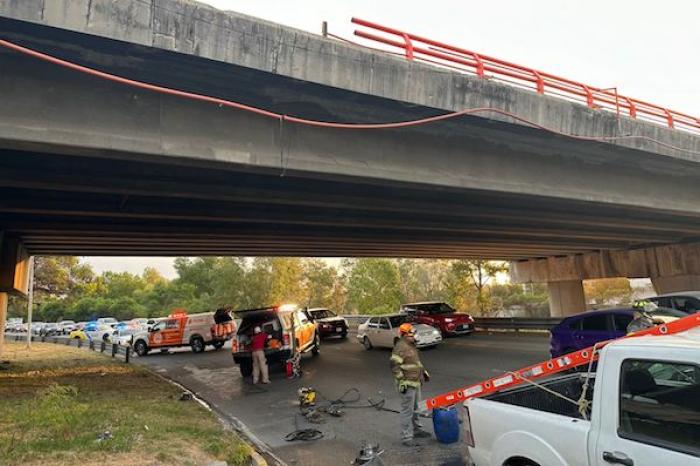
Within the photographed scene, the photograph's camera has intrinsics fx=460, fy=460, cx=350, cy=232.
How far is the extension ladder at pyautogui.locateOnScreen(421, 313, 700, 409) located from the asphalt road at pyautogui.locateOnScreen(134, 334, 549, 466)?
1.42m

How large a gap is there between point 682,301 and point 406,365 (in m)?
9.15

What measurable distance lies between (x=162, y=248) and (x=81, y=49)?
51.6ft

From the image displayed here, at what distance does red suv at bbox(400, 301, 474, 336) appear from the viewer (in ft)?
73.1

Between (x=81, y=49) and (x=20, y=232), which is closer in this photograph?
(x=81, y=49)

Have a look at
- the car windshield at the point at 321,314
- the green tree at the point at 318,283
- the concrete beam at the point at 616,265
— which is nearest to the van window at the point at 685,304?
the concrete beam at the point at 616,265

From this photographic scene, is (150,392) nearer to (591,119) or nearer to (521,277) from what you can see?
(591,119)

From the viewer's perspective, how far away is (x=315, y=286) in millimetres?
52531

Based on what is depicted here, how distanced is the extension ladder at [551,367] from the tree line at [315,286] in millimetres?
31934

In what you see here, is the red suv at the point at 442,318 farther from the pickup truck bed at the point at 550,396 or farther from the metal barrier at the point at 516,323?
the pickup truck bed at the point at 550,396

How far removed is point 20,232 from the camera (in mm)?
15961

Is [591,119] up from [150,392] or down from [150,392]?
up

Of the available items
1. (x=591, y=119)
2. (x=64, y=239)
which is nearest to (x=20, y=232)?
(x=64, y=239)

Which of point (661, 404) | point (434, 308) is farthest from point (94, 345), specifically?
point (661, 404)

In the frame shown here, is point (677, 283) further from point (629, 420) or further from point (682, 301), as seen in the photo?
point (629, 420)
